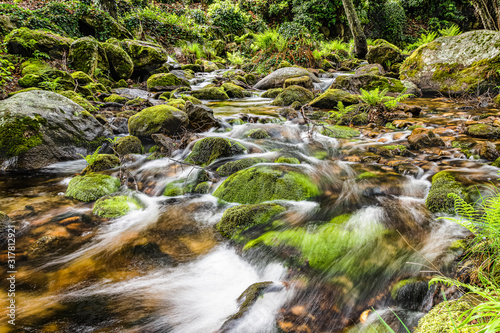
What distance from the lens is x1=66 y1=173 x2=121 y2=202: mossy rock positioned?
376 centimetres

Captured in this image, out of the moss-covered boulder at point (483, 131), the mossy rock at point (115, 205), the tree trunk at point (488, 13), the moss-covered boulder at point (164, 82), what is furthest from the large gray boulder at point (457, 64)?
the mossy rock at point (115, 205)

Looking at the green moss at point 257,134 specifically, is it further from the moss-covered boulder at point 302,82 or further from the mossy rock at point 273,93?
the moss-covered boulder at point 302,82

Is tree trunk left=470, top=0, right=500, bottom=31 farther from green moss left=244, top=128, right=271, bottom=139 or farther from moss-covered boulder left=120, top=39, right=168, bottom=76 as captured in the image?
moss-covered boulder left=120, top=39, right=168, bottom=76

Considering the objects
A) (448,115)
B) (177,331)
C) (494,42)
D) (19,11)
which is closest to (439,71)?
(494,42)

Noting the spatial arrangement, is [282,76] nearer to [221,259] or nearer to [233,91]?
[233,91]

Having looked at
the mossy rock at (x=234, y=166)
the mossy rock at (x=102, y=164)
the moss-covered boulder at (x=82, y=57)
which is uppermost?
the moss-covered boulder at (x=82, y=57)

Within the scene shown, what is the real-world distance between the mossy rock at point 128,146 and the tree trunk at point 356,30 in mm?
12271

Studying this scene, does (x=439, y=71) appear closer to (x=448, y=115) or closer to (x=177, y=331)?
(x=448, y=115)

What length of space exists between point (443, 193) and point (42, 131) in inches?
267

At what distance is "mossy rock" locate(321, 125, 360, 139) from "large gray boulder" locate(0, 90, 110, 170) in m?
5.36

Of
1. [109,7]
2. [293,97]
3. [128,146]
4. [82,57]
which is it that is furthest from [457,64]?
[109,7]

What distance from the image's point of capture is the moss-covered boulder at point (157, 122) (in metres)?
5.55

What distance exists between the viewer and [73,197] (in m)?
3.79

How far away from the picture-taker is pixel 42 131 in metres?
4.90
